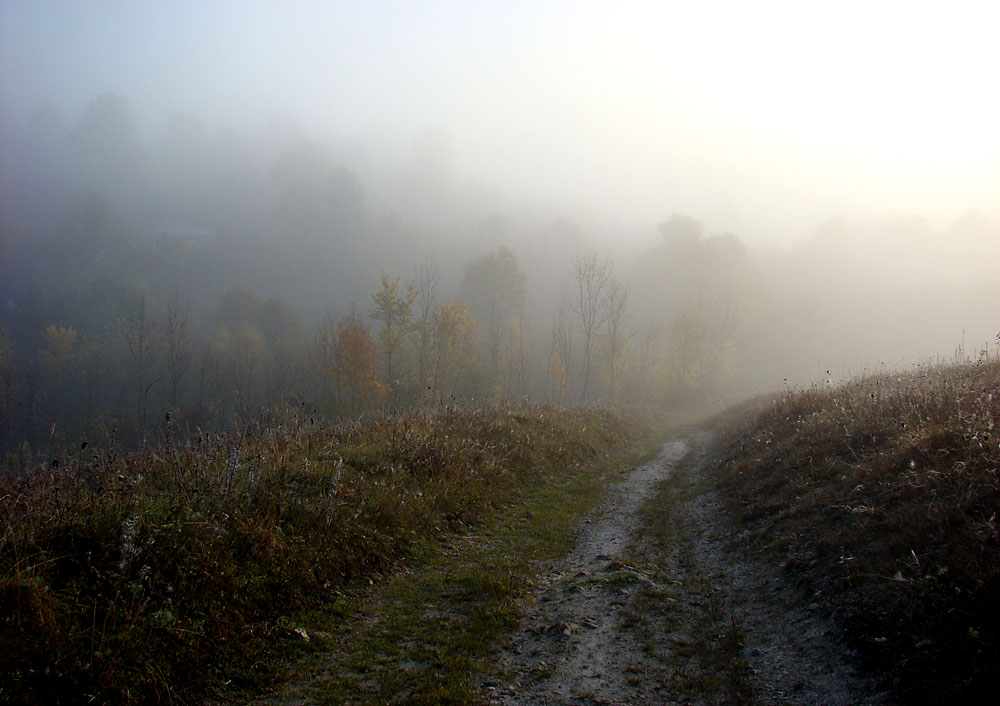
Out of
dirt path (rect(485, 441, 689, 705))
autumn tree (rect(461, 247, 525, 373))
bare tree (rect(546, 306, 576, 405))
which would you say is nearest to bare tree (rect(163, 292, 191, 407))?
autumn tree (rect(461, 247, 525, 373))

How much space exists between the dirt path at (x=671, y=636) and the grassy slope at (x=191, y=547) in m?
2.37

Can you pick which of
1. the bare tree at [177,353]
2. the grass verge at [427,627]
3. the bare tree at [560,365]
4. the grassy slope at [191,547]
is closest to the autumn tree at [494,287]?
the bare tree at [560,365]

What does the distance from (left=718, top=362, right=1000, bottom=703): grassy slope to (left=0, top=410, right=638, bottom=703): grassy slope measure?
5.12 m

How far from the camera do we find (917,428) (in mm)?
7648

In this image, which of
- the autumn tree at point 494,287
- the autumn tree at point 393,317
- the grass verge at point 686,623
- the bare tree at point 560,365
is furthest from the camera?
the autumn tree at point 494,287

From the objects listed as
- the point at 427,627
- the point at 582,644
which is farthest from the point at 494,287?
the point at 582,644

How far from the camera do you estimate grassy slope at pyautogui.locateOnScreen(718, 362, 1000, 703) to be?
12.6 ft

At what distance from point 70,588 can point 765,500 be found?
9480 millimetres

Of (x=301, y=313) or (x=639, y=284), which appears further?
(x=301, y=313)

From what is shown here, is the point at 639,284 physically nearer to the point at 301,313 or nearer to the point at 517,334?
the point at 517,334

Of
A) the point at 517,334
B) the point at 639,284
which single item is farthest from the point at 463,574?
the point at 639,284

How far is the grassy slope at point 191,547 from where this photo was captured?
152 inches

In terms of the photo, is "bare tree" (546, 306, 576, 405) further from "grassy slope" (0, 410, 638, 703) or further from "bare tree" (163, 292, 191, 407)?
"grassy slope" (0, 410, 638, 703)

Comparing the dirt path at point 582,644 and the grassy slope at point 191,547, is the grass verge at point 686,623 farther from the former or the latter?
the grassy slope at point 191,547
